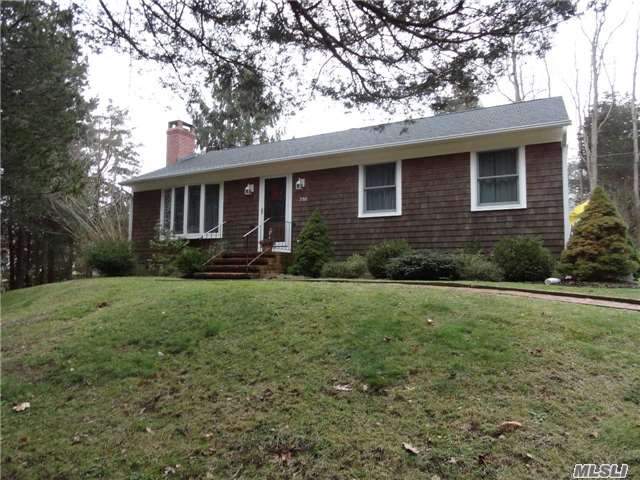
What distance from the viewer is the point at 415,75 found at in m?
5.54

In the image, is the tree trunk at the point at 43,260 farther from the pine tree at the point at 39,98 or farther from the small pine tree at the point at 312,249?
the small pine tree at the point at 312,249

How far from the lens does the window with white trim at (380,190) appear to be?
1095 cm

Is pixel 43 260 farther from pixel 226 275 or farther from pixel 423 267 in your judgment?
pixel 423 267

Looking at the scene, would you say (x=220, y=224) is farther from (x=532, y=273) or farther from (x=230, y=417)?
(x=230, y=417)

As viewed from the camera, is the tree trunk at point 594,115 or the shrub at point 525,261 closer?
the shrub at point 525,261

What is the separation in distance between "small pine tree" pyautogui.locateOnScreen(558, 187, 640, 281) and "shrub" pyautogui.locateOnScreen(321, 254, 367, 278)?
400 centimetres

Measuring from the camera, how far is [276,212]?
1269 centimetres

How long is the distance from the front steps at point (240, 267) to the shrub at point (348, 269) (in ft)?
4.96

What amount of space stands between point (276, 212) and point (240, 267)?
99.3 inches

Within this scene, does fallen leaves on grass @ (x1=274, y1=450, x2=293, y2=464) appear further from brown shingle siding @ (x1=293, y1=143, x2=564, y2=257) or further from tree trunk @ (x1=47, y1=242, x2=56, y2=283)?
tree trunk @ (x1=47, y1=242, x2=56, y2=283)

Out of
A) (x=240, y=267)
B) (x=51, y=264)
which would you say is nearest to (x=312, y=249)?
(x=240, y=267)

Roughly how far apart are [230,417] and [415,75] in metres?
4.53

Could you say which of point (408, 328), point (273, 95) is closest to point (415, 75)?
point (273, 95)

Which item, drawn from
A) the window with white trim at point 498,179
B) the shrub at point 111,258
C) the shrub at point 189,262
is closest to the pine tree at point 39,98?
the shrub at point 111,258
